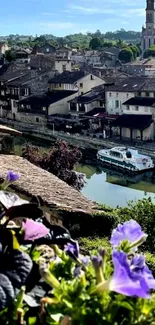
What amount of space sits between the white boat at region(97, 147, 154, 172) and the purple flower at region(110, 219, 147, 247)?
20.9 metres

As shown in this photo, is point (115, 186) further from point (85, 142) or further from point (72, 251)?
point (72, 251)

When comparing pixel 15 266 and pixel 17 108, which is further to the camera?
pixel 17 108

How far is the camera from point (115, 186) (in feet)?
67.6

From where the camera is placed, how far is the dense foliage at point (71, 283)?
1.21m

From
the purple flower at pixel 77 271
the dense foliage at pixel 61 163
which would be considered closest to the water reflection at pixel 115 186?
the dense foliage at pixel 61 163

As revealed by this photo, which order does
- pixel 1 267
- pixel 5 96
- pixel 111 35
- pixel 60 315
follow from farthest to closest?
pixel 111 35, pixel 5 96, pixel 1 267, pixel 60 315

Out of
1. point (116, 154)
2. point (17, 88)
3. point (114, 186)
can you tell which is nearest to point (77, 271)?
point (114, 186)

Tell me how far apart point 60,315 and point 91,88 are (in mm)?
34255

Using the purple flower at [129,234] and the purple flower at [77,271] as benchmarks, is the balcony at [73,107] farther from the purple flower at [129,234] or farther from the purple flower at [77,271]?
the purple flower at [77,271]

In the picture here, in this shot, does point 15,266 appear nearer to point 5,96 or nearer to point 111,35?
point 5,96

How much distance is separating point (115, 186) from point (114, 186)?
4cm

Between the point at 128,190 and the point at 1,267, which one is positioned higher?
the point at 1,267

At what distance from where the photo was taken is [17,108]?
35.7 metres

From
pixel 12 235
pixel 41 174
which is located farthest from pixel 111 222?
pixel 12 235
